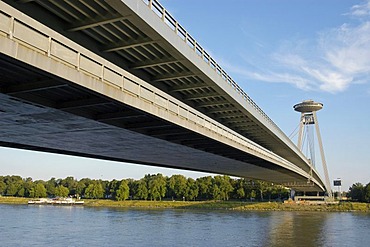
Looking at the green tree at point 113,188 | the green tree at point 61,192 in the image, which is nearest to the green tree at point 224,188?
the green tree at point 113,188

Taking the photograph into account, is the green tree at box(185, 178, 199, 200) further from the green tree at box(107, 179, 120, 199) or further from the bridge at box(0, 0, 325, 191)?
the bridge at box(0, 0, 325, 191)

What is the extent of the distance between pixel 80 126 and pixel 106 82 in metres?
5.86

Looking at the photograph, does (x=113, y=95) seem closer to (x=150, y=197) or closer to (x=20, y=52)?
(x=20, y=52)

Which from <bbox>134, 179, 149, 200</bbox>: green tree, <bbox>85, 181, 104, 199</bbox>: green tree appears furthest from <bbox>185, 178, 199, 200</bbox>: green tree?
<bbox>85, 181, 104, 199</bbox>: green tree

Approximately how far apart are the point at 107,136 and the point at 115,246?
10.1m

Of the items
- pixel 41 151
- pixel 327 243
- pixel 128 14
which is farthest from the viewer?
pixel 327 243

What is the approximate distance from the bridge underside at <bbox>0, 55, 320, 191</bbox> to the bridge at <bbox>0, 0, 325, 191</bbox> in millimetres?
42

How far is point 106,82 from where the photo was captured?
12.4 metres

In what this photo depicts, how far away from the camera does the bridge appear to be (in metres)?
10.2

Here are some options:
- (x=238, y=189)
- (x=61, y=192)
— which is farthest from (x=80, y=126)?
(x=61, y=192)

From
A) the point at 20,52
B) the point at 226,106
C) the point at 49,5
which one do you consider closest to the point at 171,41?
the point at 49,5

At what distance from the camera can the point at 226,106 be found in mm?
23484

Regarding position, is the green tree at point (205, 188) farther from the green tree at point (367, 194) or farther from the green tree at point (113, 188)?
the green tree at point (367, 194)

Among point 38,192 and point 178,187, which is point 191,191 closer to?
point 178,187
